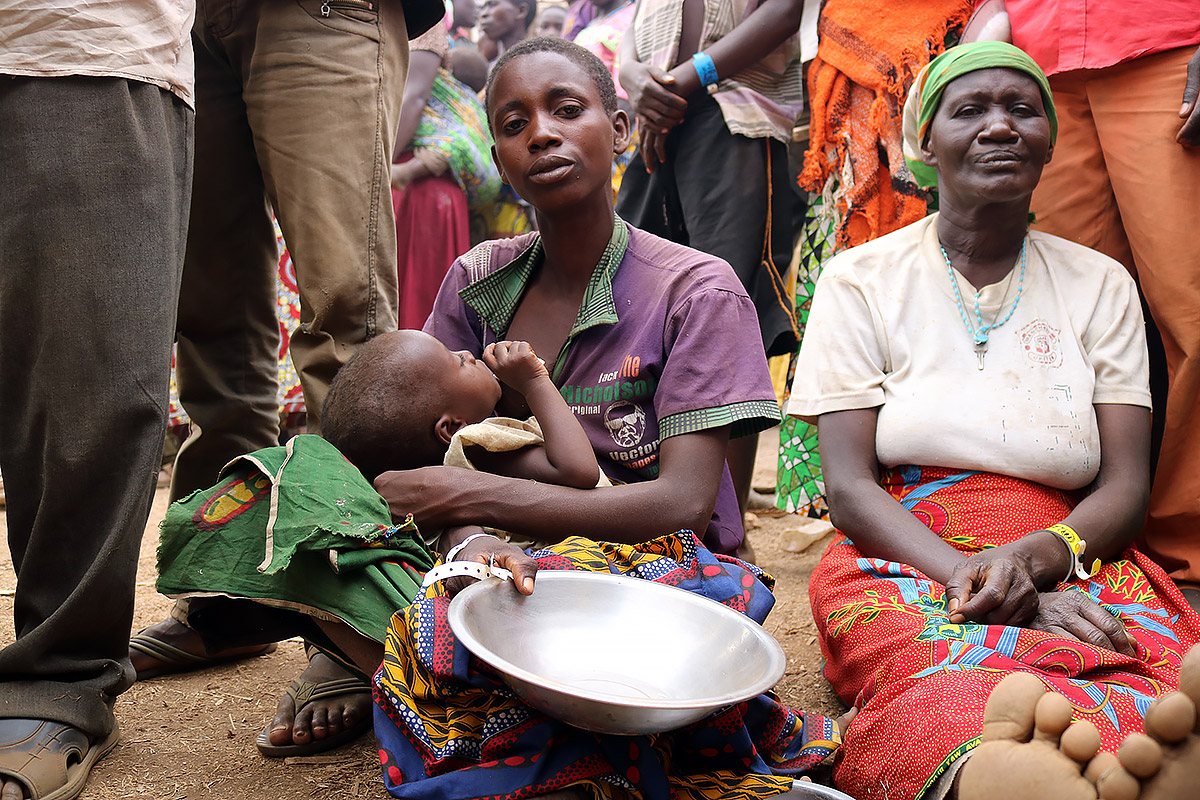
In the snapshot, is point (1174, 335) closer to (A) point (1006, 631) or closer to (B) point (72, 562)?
(A) point (1006, 631)

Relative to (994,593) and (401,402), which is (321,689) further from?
(994,593)

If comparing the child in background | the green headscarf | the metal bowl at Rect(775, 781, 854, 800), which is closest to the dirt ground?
the metal bowl at Rect(775, 781, 854, 800)

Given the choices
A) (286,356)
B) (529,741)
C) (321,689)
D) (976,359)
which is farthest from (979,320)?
(286,356)

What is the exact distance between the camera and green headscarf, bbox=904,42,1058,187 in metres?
2.13

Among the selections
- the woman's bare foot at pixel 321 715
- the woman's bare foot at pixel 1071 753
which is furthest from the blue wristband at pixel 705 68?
the woman's bare foot at pixel 1071 753

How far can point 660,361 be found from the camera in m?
1.88

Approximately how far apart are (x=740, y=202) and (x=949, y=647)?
167 cm

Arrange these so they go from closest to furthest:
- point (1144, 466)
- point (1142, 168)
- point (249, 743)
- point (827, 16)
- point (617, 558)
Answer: point (617, 558), point (249, 743), point (1144, 466), point (1142, 168), point (827, 16)

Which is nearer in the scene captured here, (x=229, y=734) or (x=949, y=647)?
(x=949, y=647)

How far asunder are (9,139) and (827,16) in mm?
2209

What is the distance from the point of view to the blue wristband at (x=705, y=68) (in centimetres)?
299

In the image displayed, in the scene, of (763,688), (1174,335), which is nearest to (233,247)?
(763,688)

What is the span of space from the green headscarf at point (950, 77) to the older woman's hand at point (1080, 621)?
1063 millimetres

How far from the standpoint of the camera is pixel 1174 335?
7.72 feet
